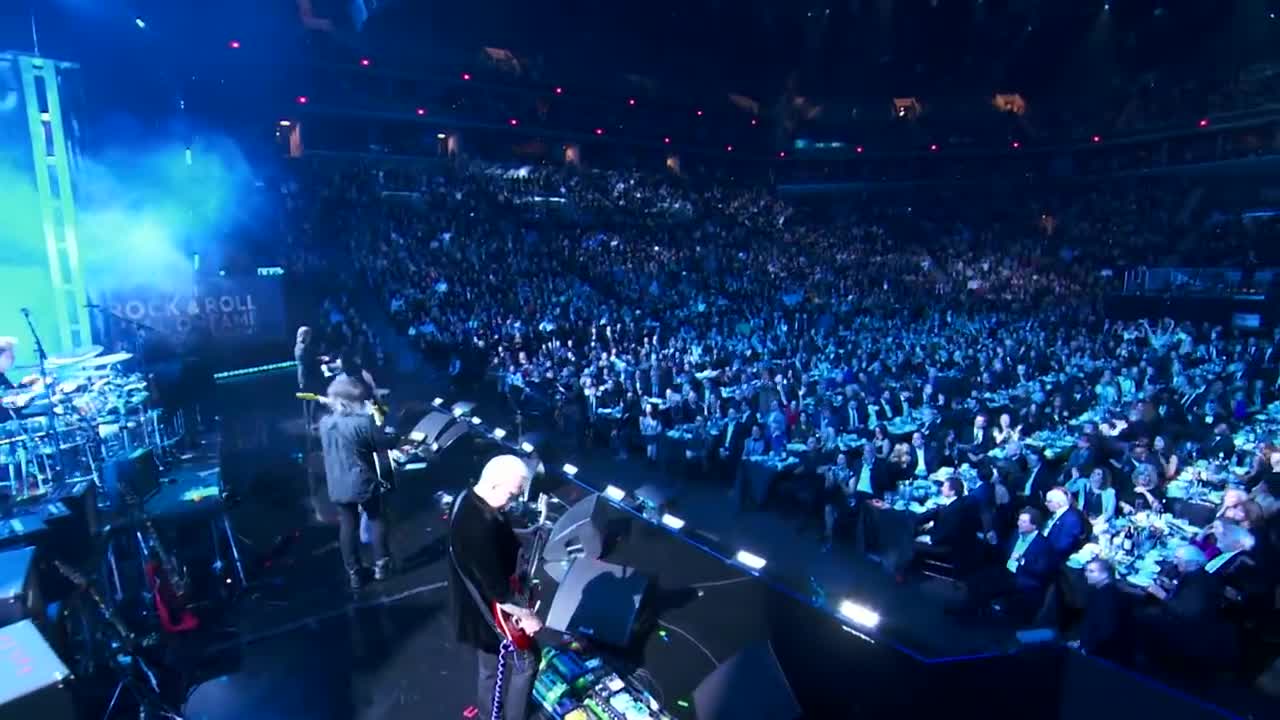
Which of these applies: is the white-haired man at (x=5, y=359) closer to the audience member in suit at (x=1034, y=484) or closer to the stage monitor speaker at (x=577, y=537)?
the stage monitor speaker at (x=577, y=537)

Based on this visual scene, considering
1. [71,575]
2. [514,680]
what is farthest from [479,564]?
[71,575]

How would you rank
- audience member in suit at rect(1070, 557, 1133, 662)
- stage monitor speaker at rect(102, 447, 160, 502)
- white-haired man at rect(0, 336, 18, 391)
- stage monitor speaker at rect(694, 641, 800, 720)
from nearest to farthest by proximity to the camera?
1. stage monitor speaker at rect(694, 641, 800, 720)
2. audience member in suit at rect(1070, 557, 1133, 662)
3. stage monitor speaker at rect(102, 447, 160, 502)
4. white-haired man at rect(0, 336, 18, 391)

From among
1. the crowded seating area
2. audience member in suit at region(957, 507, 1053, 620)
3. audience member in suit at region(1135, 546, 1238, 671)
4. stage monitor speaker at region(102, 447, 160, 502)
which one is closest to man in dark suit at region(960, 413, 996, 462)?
the crowded seating area

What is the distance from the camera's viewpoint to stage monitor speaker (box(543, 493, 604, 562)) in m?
6.17

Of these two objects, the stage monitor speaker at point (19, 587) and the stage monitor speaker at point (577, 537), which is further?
the stage monitor speaker at point (577, 537)

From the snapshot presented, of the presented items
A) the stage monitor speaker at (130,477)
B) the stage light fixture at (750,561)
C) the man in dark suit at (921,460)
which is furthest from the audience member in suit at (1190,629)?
the stage monitor speaker at (130,477)

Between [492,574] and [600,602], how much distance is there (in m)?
1.66

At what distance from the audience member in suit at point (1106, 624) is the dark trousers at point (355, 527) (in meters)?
5.51

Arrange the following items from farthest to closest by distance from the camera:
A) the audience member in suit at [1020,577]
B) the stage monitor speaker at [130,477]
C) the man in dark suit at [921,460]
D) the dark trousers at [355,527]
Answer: the man in dark suit at [921,460], the stage monitor speaker at [130,477], the audience member in suit at [1020,577], the dark trousers at [355,527]

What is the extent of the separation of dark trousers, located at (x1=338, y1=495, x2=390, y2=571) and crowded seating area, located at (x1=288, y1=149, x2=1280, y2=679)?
5.29 metres

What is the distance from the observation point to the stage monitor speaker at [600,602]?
4.92 metres

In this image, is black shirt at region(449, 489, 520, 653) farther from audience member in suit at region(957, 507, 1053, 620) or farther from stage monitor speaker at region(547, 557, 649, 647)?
audience member in suit at region(957, 507, 1053, 620)

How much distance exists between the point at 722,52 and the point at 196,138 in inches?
1363

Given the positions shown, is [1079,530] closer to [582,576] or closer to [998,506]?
[998,506]
